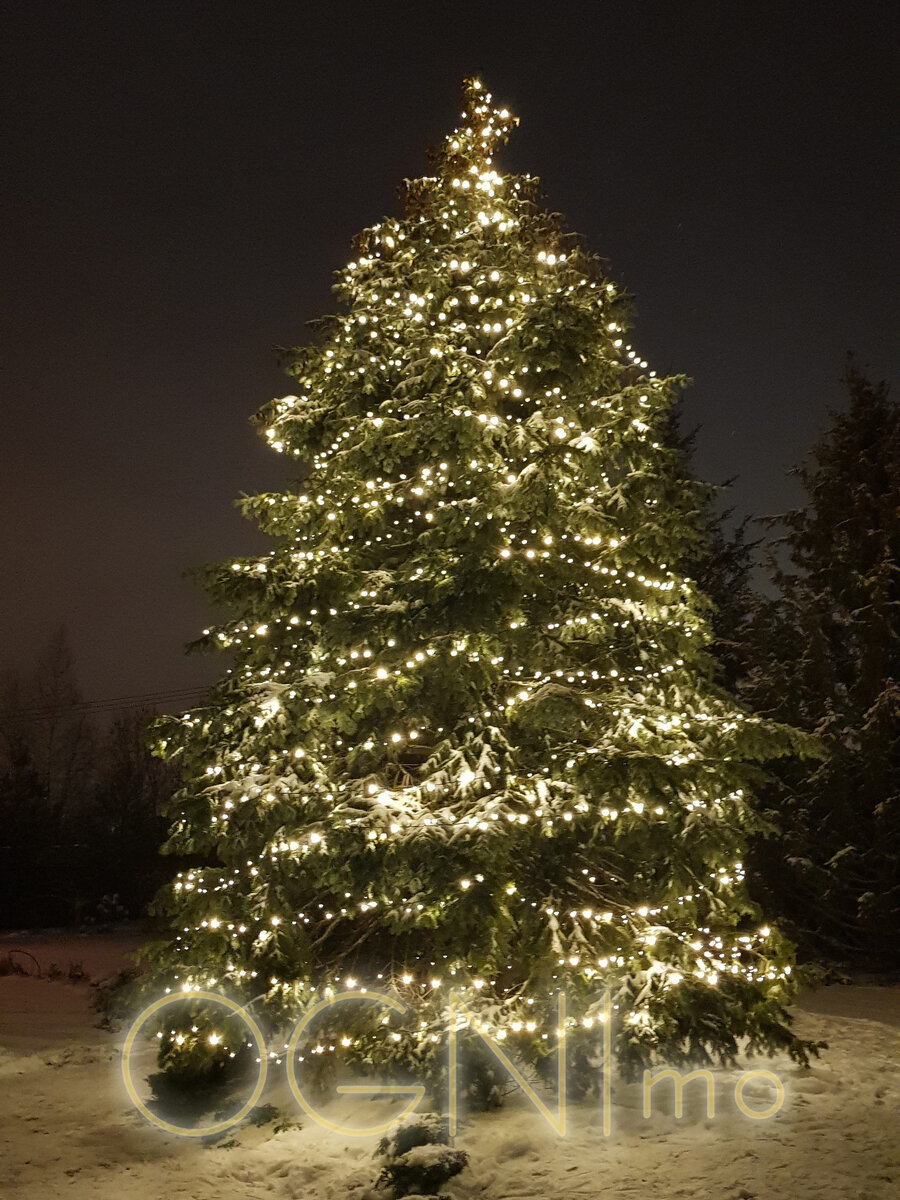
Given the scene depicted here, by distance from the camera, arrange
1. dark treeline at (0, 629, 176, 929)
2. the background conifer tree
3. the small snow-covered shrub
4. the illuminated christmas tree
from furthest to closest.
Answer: dark treeline at (0, 629, 176, 929)
the background conifer tree
the illuminated christmas tree
the small snow-covered shrub

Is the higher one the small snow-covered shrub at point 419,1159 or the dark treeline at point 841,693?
the dark treeline at point 841,693

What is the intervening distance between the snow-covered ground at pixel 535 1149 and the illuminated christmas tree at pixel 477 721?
510mm

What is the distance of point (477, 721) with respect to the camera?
23.0ft

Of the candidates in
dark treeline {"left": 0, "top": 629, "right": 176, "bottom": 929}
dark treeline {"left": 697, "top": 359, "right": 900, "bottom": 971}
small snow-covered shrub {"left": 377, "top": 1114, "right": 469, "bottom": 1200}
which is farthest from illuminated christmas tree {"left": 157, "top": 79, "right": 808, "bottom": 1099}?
dark treeline {"left": 0, "top": 629, "right": 176, "bottom": 929}

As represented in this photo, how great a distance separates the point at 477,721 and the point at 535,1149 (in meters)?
2.81

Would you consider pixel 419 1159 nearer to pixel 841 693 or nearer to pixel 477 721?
pixel 477 721

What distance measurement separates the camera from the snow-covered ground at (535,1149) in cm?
524

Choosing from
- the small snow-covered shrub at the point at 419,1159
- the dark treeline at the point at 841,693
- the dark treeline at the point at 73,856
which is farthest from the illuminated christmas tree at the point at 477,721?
the dark treeline at the point at 73,856

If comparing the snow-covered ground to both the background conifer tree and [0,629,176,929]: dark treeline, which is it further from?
[0,629,176,929]: dark treeline

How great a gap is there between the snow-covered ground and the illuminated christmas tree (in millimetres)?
510

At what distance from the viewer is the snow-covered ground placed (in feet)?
17.2

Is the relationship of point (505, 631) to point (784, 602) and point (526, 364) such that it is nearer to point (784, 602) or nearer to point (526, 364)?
point (526, 364)

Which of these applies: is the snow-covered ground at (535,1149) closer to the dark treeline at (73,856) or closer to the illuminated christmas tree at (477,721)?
the illuminated christmas tree at (477,721)

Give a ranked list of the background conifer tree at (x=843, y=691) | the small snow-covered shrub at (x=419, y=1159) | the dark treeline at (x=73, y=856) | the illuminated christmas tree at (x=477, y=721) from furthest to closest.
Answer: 1. the dark treeline at (x=73, y=856)
2. the background conifer tree at (x=843, y=691)
3. the illuminated christmas tree at (x=477, y=721)
4. the small snow-covered shrub at (x=419, y=1159)
